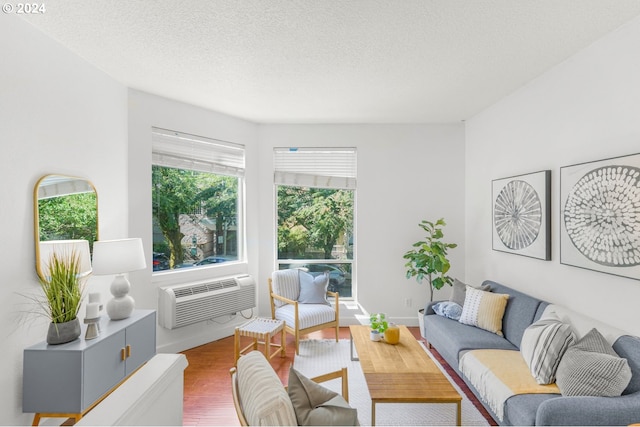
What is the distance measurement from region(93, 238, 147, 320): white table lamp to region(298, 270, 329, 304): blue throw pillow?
193cm

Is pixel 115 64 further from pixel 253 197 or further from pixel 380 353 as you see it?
pixel 380 353

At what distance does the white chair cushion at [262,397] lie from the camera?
4.35 feet

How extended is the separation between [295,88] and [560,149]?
2.51m

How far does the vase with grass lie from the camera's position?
2088 millimetres

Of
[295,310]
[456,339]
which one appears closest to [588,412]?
[456,339]

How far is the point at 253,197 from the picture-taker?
446cm

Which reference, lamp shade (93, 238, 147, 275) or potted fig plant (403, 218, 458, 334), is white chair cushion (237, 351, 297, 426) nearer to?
lamp shade (93, 238, 147, 275)

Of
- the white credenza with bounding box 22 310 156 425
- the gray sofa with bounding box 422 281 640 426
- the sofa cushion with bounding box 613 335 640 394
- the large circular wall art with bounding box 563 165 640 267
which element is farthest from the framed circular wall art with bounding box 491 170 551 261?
the white credenza with bounding box 22 310 156 425

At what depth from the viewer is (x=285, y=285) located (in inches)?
158

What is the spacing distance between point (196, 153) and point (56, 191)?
168cm

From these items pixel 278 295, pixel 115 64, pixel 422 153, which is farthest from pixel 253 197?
pixel 422 153

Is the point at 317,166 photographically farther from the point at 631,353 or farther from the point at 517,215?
the point at 631,353

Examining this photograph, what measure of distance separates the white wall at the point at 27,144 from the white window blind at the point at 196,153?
2.63 ft

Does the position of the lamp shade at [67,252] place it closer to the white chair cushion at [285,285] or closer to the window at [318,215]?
the white chair cushion at [285,285]
